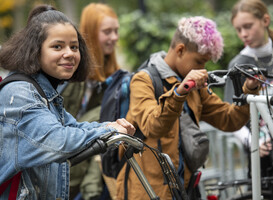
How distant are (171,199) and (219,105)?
90 centimetres

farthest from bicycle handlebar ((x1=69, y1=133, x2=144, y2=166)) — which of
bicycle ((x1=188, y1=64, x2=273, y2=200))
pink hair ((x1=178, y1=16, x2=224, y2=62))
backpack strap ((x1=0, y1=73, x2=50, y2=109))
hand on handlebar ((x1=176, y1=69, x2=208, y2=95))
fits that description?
pink hair ((x1=178, y1=16, x2=224, y2=62))

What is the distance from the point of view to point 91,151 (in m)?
2.47

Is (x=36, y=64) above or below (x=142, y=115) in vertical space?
above

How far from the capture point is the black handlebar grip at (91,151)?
2.47 m

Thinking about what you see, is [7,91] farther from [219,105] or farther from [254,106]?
[219,105]

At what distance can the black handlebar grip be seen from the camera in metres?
2.47

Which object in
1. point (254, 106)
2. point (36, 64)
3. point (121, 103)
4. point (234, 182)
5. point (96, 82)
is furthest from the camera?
point (96, 82)

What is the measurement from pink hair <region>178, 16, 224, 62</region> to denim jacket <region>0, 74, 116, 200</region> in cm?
125

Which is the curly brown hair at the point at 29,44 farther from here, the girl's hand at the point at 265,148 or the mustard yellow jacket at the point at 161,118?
the girl's hand at the point at 265,148

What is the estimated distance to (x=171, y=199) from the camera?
3.54 meters

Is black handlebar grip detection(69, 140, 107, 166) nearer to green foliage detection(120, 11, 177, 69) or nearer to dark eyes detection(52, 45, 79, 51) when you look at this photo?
dark eyes detection(52, 45, 79, 51)

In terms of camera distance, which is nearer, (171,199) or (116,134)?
(116,134)

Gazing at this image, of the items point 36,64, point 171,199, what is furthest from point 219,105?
point 36,64

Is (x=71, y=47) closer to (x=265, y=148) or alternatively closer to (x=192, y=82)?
(x=192, y=82)
